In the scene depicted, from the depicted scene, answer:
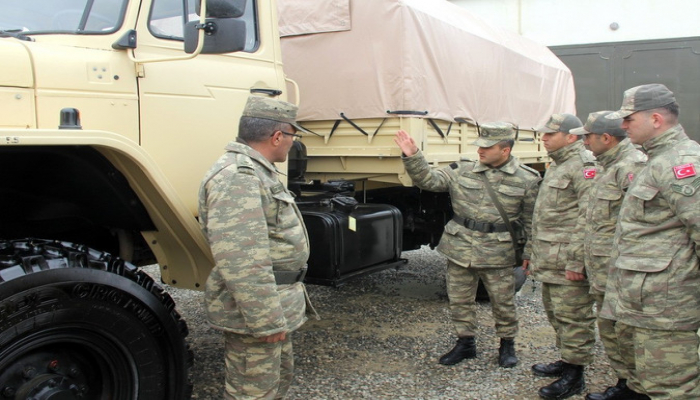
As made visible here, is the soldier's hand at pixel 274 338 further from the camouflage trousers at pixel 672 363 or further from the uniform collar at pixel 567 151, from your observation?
the uniform collar at pixel 567 151

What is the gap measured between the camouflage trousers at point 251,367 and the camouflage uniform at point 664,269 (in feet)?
4.97

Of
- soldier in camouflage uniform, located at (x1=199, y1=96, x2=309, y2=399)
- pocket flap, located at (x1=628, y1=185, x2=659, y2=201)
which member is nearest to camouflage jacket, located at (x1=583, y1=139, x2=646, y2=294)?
pocket flap, located at (x1=628, y1=185, x2=659, y2=201)

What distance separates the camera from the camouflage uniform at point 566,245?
3.29 metres

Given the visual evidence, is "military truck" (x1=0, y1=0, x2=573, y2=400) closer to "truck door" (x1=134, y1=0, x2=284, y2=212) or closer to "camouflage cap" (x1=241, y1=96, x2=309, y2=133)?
"truck door" (x1=134, y1=0, x2=284, y2=212)

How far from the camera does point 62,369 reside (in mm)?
2133

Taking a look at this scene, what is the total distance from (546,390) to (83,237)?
2.52 meters

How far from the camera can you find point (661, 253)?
8.11 ft

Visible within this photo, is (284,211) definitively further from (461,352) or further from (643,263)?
(461,352)

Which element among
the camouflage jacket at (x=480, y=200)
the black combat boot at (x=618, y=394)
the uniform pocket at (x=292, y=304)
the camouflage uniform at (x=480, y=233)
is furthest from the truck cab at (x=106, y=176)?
the black combat boot at (x=618, y=394)

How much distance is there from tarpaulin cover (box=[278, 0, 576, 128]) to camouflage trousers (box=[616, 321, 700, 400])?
6.38ft

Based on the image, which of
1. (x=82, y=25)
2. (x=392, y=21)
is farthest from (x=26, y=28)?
(x=392, y=21)

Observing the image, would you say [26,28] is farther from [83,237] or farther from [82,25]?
[83,237]

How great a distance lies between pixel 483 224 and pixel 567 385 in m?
1.01

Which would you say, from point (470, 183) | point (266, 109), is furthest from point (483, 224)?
point (266, 109)
